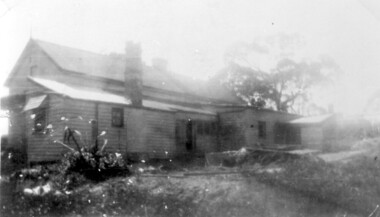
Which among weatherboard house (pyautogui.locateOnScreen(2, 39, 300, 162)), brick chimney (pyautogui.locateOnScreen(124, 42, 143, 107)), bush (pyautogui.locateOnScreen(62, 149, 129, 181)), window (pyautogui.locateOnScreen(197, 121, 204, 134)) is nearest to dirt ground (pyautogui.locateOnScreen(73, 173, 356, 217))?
bush (pyautogui.locateOnScreen(62, 149, 129, 181))

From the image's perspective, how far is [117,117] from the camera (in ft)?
66.6

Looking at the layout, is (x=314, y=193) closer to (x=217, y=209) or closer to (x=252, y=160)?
(x=217, y=209)

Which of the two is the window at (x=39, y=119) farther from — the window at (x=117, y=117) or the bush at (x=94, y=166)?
the bush at (x=94, y=166)

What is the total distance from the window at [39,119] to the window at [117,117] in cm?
329

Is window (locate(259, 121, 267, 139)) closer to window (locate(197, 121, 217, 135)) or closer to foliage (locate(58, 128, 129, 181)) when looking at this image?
window (locate(197, 121, 217, 135))

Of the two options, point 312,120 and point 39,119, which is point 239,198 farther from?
point 312,120

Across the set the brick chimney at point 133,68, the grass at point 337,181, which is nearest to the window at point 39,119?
the brick chimney at point 133,68

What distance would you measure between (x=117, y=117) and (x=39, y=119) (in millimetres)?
3773

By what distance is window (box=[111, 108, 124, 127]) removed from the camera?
20062 millimetres

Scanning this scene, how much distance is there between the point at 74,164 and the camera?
45.8ft

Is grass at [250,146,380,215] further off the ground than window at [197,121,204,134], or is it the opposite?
window at [197,121,204,134]

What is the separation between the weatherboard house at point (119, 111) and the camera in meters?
18.5

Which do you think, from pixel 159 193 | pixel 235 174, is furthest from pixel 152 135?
pixel 159 193

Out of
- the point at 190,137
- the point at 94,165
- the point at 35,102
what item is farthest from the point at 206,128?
the point at 94,165
